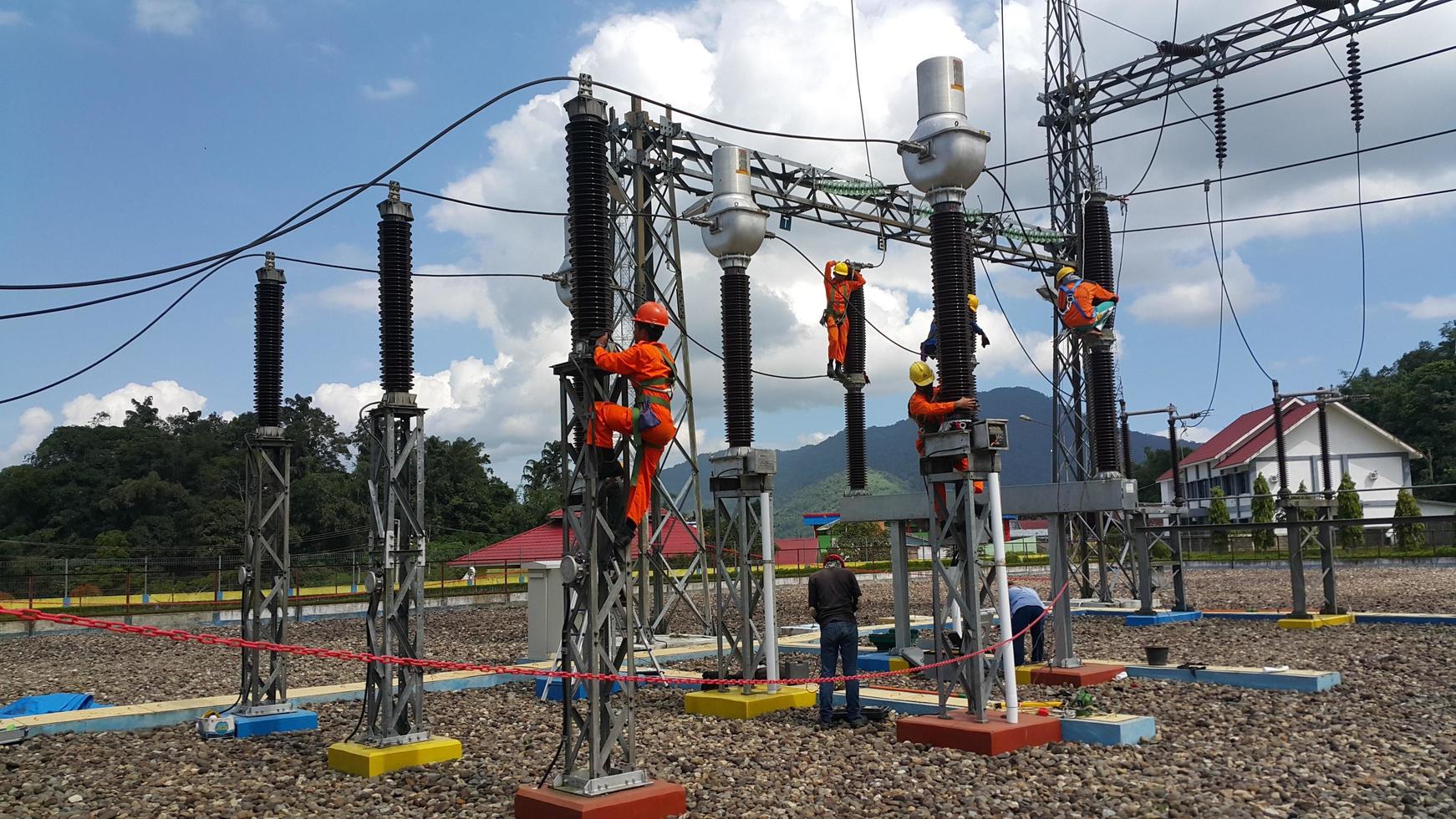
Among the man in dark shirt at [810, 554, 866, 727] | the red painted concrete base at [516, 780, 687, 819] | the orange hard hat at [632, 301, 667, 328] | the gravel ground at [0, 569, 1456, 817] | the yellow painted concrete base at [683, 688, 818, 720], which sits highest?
the orange hard hat at [632, 301, 667, 328]

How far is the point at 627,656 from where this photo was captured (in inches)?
285

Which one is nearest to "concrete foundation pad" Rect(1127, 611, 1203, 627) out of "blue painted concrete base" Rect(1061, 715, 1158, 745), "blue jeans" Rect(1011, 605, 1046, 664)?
"blue jeans" Rect(1011, 605, 1046, 664)

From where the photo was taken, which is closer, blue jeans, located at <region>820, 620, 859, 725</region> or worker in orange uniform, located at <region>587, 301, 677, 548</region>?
worker in orange uniform, located at <region>587, 301, 677, 548</region>

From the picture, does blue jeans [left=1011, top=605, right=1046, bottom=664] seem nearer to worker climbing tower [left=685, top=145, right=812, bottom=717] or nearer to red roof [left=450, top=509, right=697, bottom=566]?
worker climbing tower [left=685, top=145, right=812, bottom=717]

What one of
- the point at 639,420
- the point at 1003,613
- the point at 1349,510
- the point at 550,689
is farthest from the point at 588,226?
the point at 1349,510

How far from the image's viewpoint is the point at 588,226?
7.61 m

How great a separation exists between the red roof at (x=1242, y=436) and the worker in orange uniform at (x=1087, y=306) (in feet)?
150

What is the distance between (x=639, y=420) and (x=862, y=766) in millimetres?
3582

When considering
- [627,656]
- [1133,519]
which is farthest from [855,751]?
[1133,519]

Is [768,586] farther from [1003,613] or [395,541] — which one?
[395,541]

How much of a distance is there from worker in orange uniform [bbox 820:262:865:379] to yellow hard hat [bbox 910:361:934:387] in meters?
4.64

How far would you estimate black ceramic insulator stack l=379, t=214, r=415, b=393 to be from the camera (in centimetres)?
1003

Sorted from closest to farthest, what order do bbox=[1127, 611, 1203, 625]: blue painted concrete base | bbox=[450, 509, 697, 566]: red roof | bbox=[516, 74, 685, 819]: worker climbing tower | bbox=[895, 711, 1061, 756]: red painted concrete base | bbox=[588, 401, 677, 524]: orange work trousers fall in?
bbox=[516, 74, 685, 819]: worker climbing tower
bbox=[588, 401, 677, 524]: orange work trousers
bbox=[895, 711, 1061, 756]: red painted concrete base
bbox=[1127, 611, 1203, 625]: blue painted concrete base
bbox=[450, 509, 697, 566]: red roof

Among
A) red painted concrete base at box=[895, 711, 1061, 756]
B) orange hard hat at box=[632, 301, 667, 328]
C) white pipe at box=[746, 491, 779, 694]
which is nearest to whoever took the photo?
orange hard hat at box=[632, 301, 667, 328]
